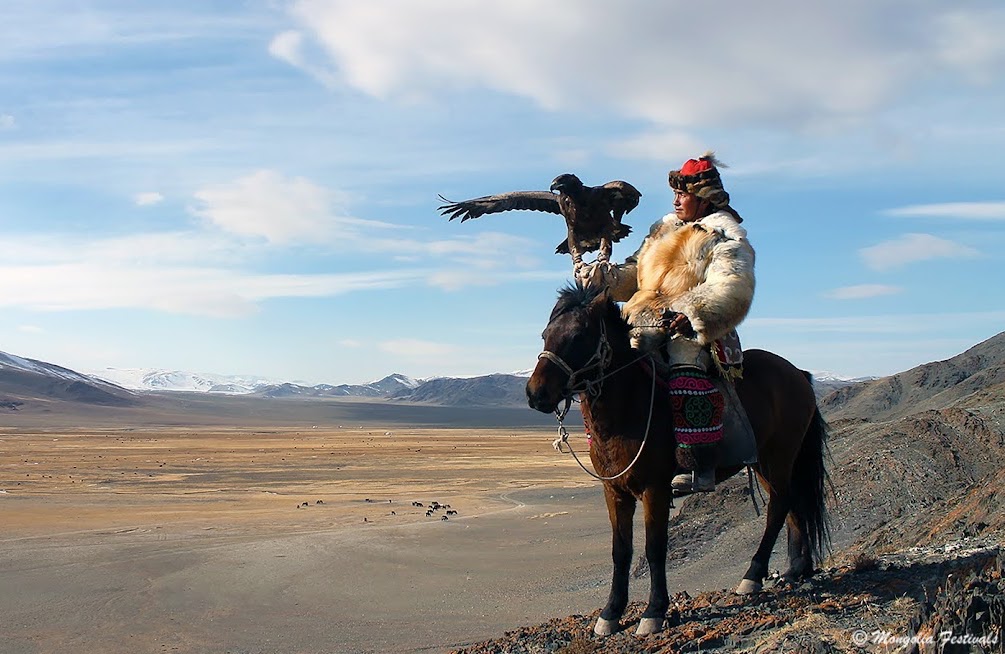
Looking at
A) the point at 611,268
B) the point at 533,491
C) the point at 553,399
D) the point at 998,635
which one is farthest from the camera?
the point at 533,491

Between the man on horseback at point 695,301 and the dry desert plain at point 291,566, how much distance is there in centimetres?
495

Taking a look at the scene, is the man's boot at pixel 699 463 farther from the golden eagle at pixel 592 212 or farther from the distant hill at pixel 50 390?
the distant hill at pixel 50 390

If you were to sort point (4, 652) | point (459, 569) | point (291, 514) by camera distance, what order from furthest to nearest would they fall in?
1. point (291, 514)
2. point (459, 569)
3. point (4, 652)

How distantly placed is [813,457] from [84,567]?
12.1m

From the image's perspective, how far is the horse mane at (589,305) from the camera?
5422 mm

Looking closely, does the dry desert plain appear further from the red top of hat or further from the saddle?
the red top of hat

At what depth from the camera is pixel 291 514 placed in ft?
69.9

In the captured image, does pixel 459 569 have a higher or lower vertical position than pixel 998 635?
lower

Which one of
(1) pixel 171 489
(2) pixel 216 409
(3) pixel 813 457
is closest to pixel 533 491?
(1) pixel 171 489

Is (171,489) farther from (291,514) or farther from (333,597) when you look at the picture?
(333,597)

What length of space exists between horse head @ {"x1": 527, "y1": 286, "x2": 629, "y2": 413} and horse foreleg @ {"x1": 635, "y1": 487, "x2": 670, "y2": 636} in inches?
33.5

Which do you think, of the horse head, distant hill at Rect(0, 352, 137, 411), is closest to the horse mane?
the horse head

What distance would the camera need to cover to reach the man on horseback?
5438mm

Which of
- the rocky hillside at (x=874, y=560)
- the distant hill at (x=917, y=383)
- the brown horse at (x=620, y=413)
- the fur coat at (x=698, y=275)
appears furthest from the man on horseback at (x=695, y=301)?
the distant hill at (x=917, y=383)
